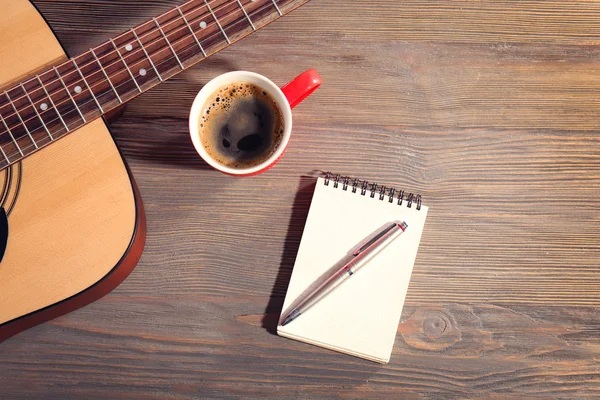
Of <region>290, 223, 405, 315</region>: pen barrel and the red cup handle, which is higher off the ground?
the red cup handle

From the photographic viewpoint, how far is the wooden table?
2.34ft

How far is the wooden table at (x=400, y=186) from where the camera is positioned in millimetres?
713

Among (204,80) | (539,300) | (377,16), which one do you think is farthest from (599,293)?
(204,80)

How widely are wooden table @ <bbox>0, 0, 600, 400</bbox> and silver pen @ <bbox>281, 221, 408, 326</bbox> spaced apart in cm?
5

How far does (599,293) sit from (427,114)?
385mm

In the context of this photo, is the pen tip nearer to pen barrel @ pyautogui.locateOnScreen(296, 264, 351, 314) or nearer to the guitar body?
pen barrel @ pyautogui.locateOnScreen(296, 264, 351, 314)

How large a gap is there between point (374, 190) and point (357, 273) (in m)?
0.13

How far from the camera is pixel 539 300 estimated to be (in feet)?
2.35

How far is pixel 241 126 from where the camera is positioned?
665mm

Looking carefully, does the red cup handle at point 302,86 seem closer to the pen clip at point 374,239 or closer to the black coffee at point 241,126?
the black coffee at point 241,126

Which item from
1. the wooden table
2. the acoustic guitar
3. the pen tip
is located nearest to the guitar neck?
the acoustic guitar

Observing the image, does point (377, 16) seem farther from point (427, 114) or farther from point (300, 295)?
point (300, 295)

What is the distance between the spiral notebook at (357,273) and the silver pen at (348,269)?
10 millimetres

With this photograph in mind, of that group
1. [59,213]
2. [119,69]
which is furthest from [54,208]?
[119,69]
